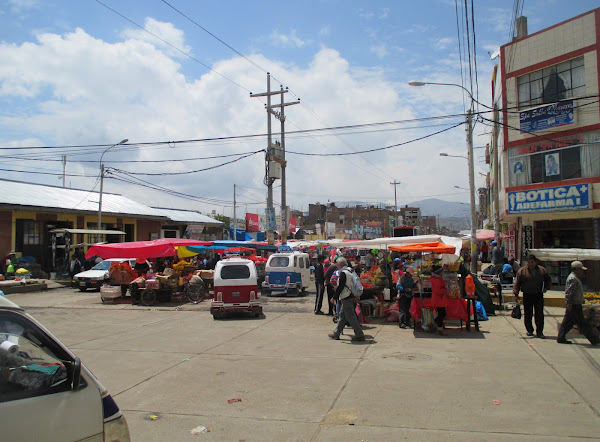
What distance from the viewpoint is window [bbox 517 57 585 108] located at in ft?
66.0

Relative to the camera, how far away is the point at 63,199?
3256 cm

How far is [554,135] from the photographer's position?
68.2 feet

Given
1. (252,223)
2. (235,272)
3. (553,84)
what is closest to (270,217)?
(235,272)

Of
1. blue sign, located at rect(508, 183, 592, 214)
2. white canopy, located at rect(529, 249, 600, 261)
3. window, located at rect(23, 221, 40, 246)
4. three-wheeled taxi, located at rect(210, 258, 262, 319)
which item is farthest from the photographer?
window, located at rect(23, 221, 40, 246)

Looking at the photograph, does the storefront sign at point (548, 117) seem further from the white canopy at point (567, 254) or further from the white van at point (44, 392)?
the white van at point (44, 392)

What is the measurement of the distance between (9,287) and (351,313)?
759 inches

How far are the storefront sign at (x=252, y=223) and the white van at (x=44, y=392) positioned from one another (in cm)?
5343

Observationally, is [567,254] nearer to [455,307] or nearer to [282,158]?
[455,307]

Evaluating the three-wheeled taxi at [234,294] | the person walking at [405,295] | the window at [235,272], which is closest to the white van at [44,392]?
the person walking at [405,295]

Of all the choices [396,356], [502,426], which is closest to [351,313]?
[396,356]

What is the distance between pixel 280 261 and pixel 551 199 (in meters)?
12.2

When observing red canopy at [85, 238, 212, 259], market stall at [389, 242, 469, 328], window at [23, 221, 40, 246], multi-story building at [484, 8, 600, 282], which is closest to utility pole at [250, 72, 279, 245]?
red canopy at [85, 238, 212, 259]

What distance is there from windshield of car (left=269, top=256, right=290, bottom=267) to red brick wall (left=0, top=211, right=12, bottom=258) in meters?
17.0

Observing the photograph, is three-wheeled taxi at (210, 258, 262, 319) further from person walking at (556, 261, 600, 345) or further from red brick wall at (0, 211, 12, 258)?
red brick wall at (0, 211, 12, 258)
